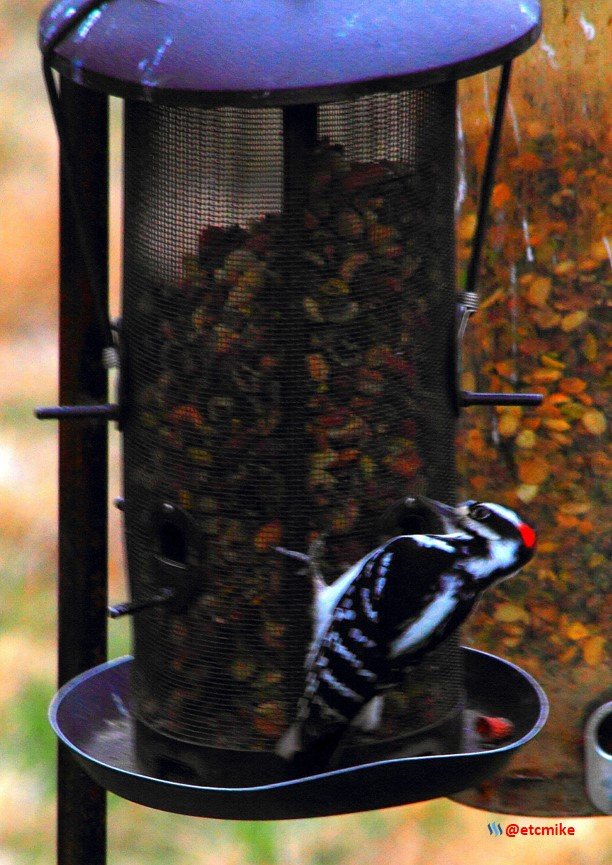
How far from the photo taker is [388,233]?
3.00 m

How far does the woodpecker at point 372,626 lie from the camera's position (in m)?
2.92

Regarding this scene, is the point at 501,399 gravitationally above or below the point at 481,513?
above

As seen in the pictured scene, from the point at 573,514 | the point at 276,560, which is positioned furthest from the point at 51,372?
the point at 276,560

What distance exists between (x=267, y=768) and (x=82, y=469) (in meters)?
0.69

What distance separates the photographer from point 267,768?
304 centimetres

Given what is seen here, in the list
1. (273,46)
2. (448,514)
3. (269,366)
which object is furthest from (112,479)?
(273,46)

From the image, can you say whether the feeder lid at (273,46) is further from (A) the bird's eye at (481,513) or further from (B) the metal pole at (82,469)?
(A) the bird's eye at (481,513)

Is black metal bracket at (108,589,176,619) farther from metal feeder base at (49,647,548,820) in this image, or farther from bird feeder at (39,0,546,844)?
metal feeder base at (49,647,548,820)

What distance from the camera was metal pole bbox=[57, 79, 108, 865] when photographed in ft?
10.00

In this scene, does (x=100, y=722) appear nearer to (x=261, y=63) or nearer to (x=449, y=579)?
(x=449, y=579)

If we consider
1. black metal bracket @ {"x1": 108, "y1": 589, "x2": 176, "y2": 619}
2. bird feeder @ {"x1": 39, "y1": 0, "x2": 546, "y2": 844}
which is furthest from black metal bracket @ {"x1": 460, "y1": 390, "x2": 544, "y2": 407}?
black metal bracket @ {"x1": 108, "y1": 589, "x2": 176, "y2": 619}

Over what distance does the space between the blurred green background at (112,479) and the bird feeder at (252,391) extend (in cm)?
61

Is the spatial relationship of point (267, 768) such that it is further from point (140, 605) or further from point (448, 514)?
point (448, 514)

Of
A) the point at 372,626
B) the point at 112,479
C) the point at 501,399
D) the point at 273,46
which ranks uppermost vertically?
the point at 273,46
